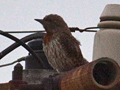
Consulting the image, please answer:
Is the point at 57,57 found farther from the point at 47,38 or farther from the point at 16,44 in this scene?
the point at 16,44

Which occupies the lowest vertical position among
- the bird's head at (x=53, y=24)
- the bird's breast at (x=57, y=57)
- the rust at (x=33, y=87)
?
the bird's breast at (x=57, y=57)

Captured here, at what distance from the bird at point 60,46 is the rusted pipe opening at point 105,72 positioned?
11.5ft

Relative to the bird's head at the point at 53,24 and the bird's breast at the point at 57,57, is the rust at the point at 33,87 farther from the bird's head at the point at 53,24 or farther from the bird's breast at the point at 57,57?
the bird's head at the point at 53,24

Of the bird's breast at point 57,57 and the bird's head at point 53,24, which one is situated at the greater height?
the bird's head at point 53,24

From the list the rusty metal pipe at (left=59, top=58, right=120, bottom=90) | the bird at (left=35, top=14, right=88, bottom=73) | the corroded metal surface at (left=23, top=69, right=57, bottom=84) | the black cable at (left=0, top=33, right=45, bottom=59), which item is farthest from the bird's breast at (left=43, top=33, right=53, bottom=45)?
the rusty metal pipe at (left=59, top=58, right=120, bottom=90)

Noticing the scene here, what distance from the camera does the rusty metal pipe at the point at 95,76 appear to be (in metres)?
2.70

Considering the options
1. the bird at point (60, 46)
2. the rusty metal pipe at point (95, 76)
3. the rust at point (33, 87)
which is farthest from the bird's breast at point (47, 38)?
the rusty metal pipe at point (95, 76)

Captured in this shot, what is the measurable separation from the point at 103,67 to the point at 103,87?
29 cm

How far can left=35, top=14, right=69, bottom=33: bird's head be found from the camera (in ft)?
23.6

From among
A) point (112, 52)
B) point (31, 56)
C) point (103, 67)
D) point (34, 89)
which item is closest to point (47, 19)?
point (31, 56)

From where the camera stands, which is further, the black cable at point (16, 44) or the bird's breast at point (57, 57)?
the black cable at point (16, 44)

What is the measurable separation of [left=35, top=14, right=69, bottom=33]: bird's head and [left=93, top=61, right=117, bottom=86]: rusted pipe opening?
4.22m

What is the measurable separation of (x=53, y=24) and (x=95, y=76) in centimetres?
445

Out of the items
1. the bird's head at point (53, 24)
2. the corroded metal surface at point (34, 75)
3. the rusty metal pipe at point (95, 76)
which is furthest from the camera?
the bird's head at point (53, 24)
